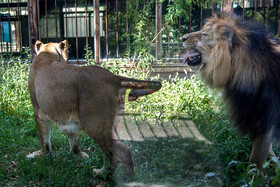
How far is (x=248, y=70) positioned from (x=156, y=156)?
51.1 inches

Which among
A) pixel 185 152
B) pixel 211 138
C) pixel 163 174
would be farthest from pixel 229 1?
pixel 163 174

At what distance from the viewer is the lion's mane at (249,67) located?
9.31 feet

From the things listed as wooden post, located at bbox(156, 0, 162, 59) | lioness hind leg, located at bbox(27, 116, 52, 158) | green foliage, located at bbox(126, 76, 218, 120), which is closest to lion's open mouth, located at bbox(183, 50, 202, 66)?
green foliage, located at bbox(126, 76, 218, 120)

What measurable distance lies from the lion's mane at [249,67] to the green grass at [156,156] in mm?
359

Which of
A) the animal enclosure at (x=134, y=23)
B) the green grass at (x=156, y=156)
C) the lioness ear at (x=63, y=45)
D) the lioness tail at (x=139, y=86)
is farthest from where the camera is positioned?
the animal enclosure at (x=134, y=23)

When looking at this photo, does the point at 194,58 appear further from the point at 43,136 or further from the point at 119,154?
the point at 43,136

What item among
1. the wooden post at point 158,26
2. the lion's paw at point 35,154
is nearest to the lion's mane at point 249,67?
the lion's paw at point 35,154

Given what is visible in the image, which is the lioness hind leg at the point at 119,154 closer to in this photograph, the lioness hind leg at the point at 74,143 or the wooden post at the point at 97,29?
the lioness hind leg at the point at 74,143

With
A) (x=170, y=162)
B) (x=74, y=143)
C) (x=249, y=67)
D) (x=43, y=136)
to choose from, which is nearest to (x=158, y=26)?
(x=74, y=143)

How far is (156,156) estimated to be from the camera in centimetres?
346

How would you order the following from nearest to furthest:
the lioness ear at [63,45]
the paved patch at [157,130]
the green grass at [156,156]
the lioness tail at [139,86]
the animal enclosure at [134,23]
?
the green grass at [156,156]
the lioness tail at [139,86]
the paved patch at [157,130]
the lioness ear at [63,45]
the animal enclosure at [134,23]

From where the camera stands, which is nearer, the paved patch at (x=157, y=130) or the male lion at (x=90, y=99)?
the male lion at (x=90, y=99)

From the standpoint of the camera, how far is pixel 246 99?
295cm

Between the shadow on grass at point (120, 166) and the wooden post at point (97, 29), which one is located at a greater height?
the wooden post at point (97, 29)
